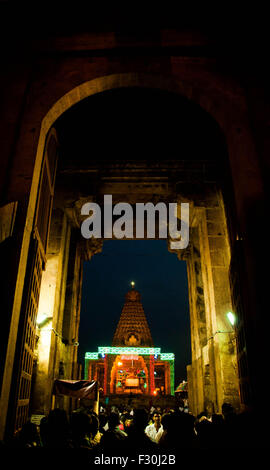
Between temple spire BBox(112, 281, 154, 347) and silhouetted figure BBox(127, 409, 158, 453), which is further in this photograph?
temple spire BBox(112, 281, 154, 347)

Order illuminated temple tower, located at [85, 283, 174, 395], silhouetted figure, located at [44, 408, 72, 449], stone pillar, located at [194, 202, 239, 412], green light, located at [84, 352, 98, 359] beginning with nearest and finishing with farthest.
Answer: silhouetted figure, located at [44, 408, 72, 449], stone pillar, located at [194, 202, 239, 412], illuminated temple tower, located at [85, 283, 174, 395], green light, located at [84, 352, 98, 359]

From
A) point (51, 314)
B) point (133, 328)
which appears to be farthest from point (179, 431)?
point (133, 328)

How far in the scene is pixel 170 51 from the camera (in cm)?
667

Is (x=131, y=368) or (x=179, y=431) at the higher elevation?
(x=131, y=368)

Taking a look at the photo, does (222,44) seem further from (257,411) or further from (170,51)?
(257,411)

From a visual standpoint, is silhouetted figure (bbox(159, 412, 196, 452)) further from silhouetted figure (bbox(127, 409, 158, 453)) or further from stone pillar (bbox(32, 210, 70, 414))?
stone pillar (bbox(32, 210, 70, 414))

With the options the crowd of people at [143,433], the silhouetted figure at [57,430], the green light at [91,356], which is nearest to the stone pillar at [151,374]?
the green light at [91,356]

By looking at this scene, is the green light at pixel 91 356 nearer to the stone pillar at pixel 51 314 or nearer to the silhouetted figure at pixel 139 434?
the stone pillar at pixel 51 314

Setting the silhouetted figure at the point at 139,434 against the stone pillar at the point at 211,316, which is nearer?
the silhouetted figure at the point at 139,434

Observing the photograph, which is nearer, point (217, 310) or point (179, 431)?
point (179, 431)

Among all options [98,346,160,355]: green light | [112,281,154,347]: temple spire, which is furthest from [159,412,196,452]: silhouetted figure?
[112,281,154,347]: temple spire

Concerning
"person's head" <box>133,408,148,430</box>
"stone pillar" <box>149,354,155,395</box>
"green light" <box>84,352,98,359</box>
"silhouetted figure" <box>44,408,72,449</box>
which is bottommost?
"silhouetted figure" <box>44,408,72,449</box>

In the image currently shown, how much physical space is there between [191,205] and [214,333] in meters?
4.78

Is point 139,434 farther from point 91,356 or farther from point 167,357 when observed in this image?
point 167,357
